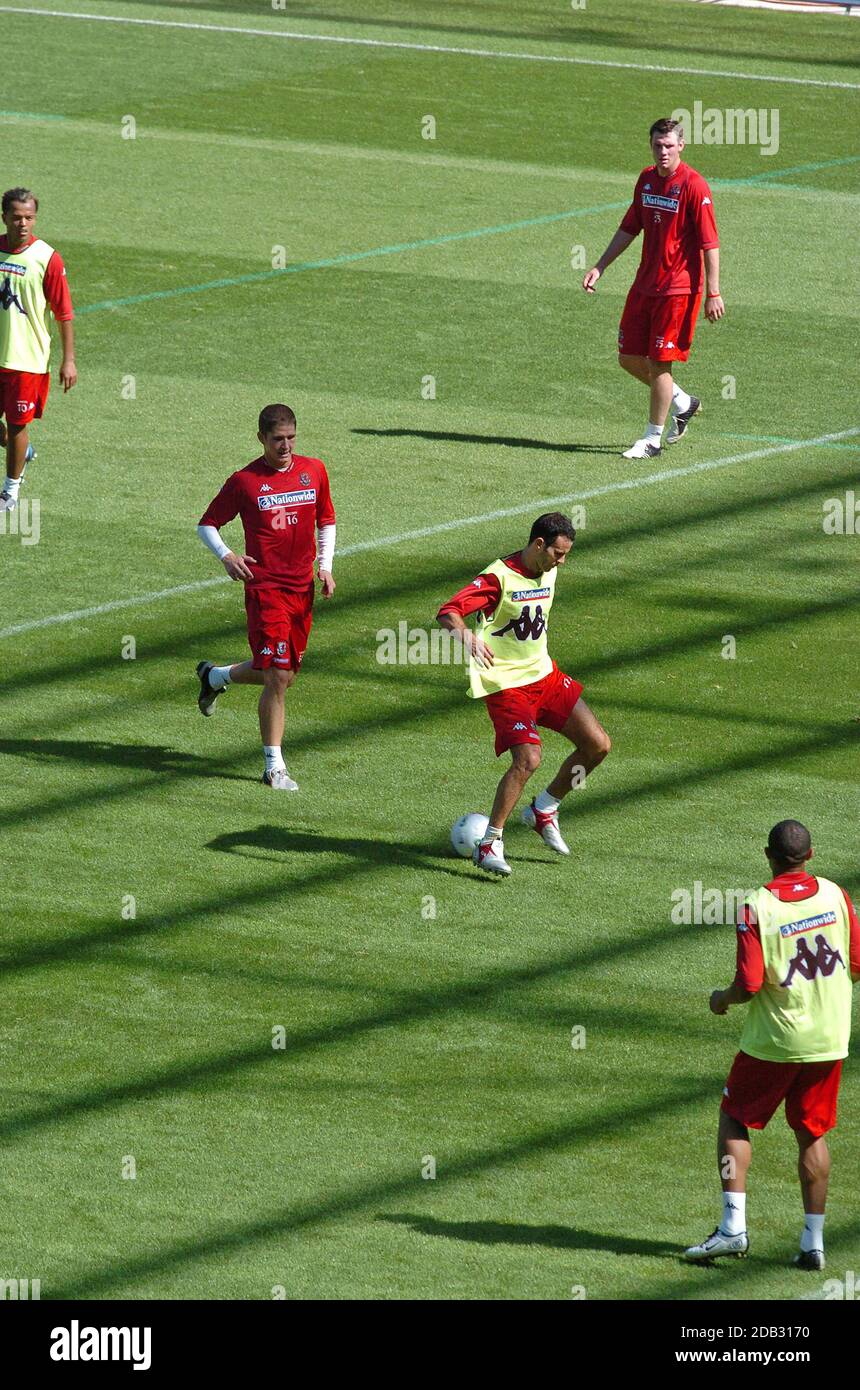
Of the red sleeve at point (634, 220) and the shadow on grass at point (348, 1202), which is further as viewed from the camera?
the red sleeve at point (634, 220)

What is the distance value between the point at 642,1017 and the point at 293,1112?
1743mm

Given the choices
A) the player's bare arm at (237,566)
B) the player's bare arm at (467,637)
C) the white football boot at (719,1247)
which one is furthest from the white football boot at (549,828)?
the white football boot at (719,1247)

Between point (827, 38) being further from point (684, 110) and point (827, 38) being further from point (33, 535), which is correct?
point (33, 535)

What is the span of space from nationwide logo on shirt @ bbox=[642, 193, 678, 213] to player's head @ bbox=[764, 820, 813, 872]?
1094cm

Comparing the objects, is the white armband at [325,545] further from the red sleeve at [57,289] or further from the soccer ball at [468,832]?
the red sleeve at [57,289]

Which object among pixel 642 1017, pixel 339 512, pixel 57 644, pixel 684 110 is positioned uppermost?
pixel 684 110

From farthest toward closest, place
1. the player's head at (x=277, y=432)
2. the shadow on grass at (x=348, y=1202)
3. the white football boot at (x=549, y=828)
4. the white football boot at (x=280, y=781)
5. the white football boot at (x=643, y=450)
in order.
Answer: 1. the white football boot at (x=643, y=450)
2. the white football boot at (x=280, y=781)
3. the player's head at (x=277, y=432)
4. the white football boot at (x=549, y=828)
5. the shadow on grass at (x=348, y=1202)

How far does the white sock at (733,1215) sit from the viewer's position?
862 centimetres

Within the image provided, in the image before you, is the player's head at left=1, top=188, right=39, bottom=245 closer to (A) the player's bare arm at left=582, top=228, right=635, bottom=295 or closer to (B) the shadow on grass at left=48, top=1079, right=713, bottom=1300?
(A) the player's bare arm at left=582, top=228, right=635, bottom=295

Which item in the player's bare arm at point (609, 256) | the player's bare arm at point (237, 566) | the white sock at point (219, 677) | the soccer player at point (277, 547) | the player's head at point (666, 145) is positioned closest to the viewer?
the player's bare arm at point (237, 566)

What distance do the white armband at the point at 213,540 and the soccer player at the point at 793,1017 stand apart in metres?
4.76

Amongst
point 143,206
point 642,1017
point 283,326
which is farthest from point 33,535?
point 143,206

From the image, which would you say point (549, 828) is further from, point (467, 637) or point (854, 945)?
point (854, 945)

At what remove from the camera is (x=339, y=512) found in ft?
59.1
